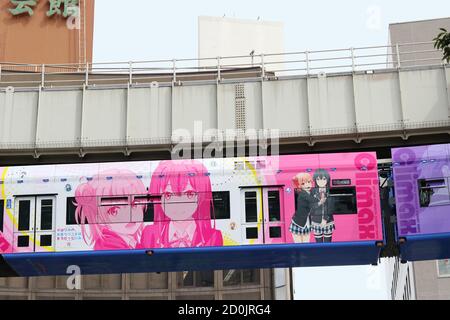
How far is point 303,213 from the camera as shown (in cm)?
1745

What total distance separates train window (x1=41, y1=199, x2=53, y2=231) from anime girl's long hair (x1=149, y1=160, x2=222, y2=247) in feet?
8.70

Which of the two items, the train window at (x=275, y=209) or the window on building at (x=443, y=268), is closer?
the train window at (x=275, y=209)

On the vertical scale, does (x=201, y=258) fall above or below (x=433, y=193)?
below

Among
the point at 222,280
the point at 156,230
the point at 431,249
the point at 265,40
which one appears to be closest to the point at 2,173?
the point at 156,230

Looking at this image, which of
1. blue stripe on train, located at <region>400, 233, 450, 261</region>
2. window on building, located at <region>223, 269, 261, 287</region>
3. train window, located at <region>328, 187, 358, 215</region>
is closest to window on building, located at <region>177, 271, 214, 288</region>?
window on building, located at <region>223, 269, 261, 287</region>

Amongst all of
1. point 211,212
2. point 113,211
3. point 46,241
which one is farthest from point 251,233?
point 46,241

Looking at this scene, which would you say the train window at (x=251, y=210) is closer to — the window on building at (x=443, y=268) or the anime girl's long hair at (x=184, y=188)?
the anime girl's long hair at (x=184, y=188)

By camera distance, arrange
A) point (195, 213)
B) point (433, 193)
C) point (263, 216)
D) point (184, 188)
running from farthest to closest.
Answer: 1. point (184, 188)
2. point (195, 213)
3. point (263, 216)
4. point (433, 193)

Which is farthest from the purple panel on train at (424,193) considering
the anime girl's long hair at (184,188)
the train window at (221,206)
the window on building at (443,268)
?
the window on building at (443,268)

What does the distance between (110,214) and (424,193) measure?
787 cm

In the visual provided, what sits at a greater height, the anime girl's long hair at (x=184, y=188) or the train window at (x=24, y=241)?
the anime girl's long hair at (x=184, y=188)

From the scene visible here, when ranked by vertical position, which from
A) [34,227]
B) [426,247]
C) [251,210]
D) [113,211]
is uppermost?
[113,211]

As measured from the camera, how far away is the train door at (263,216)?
687 inches

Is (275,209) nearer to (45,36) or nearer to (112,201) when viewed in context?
(112,201)
